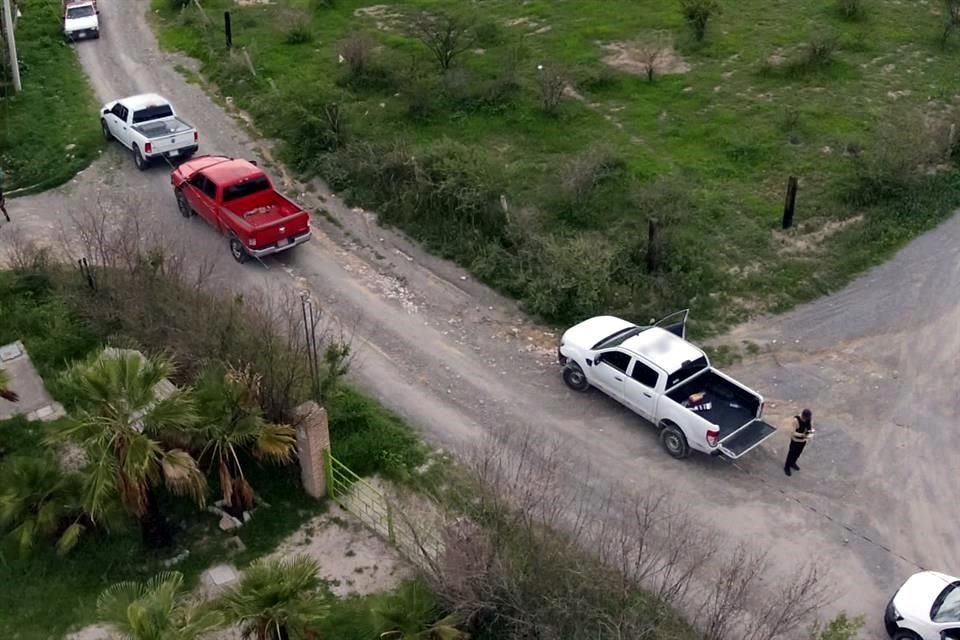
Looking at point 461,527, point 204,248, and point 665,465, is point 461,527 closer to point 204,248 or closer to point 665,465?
point 665,465

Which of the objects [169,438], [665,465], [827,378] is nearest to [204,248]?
[169,438]

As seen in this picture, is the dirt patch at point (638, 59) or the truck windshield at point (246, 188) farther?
the dirt patch at point (638, 59)

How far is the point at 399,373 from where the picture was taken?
66.0 ft

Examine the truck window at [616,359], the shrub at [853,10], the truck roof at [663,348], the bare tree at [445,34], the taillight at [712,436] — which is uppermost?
the shrub at [853,10]

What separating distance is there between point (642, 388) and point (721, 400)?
143cm

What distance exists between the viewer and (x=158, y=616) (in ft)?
37.8

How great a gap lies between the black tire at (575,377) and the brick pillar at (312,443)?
495cm

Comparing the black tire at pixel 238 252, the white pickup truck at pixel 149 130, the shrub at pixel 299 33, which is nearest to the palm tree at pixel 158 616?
the black tire at pixel 238 252

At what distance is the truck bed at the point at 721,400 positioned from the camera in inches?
700

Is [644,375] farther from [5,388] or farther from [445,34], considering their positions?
[445,34]

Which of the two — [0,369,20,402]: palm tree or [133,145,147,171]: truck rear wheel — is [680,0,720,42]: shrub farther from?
[0,369,20,402]: palm tree

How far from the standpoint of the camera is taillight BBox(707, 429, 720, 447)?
17062 millimetres

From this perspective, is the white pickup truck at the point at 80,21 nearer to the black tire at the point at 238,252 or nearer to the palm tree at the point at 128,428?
the black tire at the point at 238,252

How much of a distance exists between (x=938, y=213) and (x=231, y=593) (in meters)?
19.2
